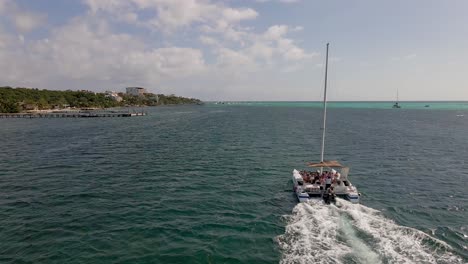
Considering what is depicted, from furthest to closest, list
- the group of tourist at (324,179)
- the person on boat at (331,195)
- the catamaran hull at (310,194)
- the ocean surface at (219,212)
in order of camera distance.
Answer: the group of tourist at (324,179)
the catamaran hull at (310,194)
the person on boat at (331,195)
the ocean surface at (219,212)

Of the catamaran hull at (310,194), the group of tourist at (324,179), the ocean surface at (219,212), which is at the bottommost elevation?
the ocean surface at (219,212)

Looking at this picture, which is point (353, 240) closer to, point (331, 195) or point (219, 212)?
point (331, 195)

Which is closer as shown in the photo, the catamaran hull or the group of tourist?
the catamaran hull

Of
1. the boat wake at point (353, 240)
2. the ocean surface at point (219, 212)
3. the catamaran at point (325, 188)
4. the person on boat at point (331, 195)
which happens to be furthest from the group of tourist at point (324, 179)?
the boat wake at point (353, 240)

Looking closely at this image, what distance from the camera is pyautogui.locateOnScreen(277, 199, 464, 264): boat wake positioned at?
1927cm

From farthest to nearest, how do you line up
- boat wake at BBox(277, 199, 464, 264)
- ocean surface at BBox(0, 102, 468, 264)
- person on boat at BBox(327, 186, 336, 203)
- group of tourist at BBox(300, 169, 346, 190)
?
group of tourist at BBox(300, 169, 346, 190)
person on boat at BBox(327, 186, 336, 203)
ocean surface at BBox(0, 102, 468, 264)
boat wake at BBox(277, 199, 464, 264)

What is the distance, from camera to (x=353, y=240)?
71.0 ft

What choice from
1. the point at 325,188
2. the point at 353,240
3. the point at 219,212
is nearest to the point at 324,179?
the point at 325,188

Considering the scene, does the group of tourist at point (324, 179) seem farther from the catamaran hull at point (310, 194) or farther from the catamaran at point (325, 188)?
the catamaran hull at point (310, 194)

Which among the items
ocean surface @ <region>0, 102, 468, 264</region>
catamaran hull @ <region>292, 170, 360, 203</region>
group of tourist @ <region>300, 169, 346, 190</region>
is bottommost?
ocean surface @ <region>0, 102, 468, 264</region>

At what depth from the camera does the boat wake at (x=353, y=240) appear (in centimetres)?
1927

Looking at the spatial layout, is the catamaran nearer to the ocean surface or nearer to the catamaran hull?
the catamaran hull

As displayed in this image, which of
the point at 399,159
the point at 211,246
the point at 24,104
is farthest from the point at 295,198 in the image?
the point at 24,104

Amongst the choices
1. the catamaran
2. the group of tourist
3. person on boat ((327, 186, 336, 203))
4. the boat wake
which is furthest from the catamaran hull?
the boat wake
